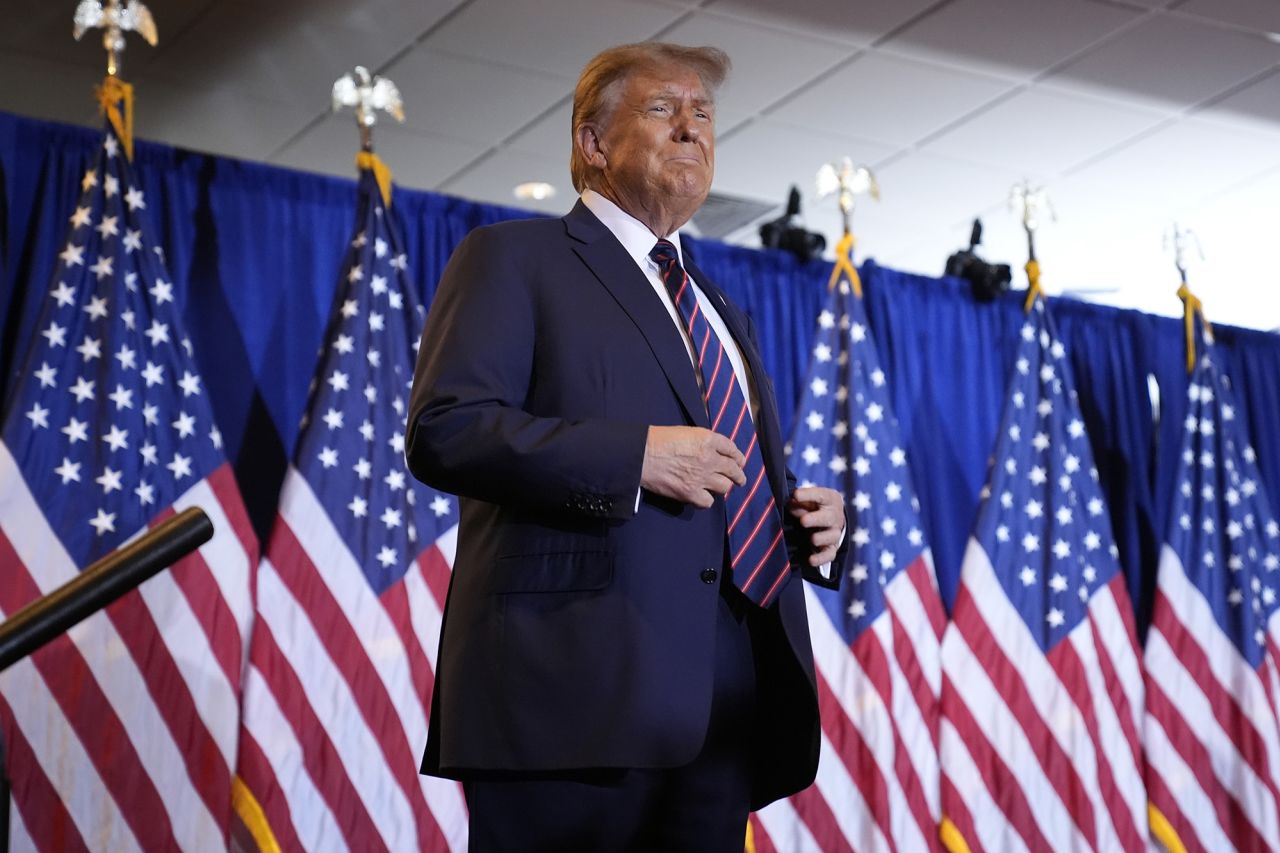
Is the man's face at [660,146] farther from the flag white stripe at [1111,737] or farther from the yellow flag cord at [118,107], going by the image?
the flag white stripe at [1111,737]

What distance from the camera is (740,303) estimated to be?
4.59 m

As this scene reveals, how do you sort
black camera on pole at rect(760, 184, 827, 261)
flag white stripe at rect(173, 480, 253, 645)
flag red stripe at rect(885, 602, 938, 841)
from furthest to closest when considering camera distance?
black camera on pole at rect(760, 184, 827, 261) < flag red stripe at rect(885, 602, 938, 841) < flag white stripe at rect(173, 480, 253, 645)

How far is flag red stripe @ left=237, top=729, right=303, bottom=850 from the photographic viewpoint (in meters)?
3.36

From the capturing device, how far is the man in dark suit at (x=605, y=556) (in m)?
1.52

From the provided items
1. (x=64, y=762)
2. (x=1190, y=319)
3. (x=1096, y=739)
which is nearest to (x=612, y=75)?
(x=64, y=762)

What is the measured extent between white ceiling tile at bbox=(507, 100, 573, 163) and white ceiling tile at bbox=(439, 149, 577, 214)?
0.13 feet

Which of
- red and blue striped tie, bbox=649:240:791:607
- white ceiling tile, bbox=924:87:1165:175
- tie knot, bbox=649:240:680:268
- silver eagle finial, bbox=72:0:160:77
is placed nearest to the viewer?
red and blue striped tie, bbox=649:240:791:607

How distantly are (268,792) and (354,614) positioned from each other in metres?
0.44

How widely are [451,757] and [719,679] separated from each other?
291 mm

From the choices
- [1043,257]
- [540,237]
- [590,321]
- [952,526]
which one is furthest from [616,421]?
[1043,257]

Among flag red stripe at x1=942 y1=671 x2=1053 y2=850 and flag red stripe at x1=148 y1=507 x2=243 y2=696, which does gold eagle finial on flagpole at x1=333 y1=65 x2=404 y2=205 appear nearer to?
flag red stripe at x1=148 y1=507 x2=243 y2=696

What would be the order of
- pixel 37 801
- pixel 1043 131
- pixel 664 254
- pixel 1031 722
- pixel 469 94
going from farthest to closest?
pixel 1043 131 → pixel 469 94 → pixel 1031 722 → pixel 37 801 → pixel 664 254

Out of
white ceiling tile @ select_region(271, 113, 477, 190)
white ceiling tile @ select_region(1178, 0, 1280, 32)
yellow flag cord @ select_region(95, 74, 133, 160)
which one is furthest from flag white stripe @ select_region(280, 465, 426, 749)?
white ceiling tile @ select_region(1178, 0, 1280, 32)

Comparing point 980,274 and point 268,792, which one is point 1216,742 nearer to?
point 980,274
